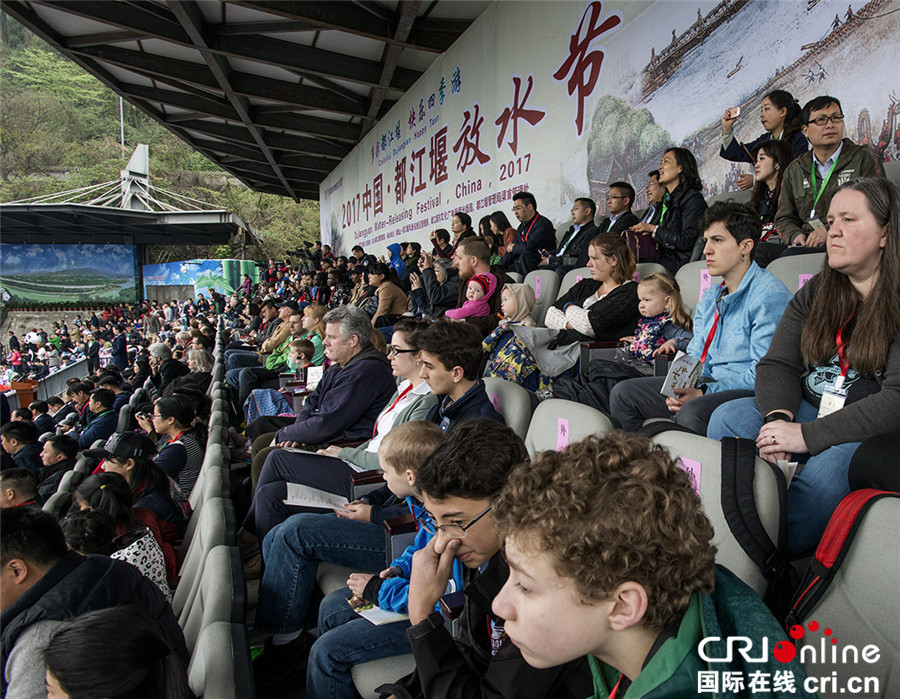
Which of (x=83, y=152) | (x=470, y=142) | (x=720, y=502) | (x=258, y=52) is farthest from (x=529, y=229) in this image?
(x=83, y=152)

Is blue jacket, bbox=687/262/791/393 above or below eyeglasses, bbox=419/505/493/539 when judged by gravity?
above

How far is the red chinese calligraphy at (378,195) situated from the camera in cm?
1160

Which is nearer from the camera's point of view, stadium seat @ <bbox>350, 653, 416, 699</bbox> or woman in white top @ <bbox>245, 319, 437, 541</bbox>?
stadium seat @ <bbox>350, 653, 416, 699</bbox>

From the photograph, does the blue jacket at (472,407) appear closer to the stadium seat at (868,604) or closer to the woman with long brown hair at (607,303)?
the stadium seat at (868,604)

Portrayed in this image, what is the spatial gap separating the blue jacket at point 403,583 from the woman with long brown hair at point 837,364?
0.71 meters

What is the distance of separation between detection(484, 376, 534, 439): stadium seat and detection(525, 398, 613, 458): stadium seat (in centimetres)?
16

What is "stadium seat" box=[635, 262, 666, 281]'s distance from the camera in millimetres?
3277

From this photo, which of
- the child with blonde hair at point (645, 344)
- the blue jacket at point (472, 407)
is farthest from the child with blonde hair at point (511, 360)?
the blue jacket at point (472, 407)

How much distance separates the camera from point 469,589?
1.09 meters

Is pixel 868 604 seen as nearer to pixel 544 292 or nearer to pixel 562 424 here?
pixel 562 424

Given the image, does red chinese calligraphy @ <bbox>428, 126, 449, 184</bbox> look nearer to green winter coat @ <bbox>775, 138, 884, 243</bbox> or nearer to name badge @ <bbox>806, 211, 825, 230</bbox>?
green winter coat @ <bbox>775, 138, 884, 243</bbox>

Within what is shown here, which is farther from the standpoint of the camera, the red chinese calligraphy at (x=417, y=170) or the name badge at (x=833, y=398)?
the red chinese calligraphy at (x=417, y=170)

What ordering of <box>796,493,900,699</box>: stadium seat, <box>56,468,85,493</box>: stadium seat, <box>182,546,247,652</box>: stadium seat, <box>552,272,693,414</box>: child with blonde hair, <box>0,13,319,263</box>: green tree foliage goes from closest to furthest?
<box>796,493,900,699</box>: stadium seat
<box>182,546,247,652</box>: stadium seat
<box>552,272,693,414</box>: child with blonde hair
<box>56,468,85,493</box>: stadium seat
<box>0,13,319,263</box>: green tree foliage

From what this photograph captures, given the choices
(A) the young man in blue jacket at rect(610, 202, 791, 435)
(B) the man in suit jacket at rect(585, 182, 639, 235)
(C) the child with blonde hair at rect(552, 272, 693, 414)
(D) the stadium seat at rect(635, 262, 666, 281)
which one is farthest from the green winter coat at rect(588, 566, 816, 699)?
(B) the man in suit jacket at rect(585, 182, 639, 235)
